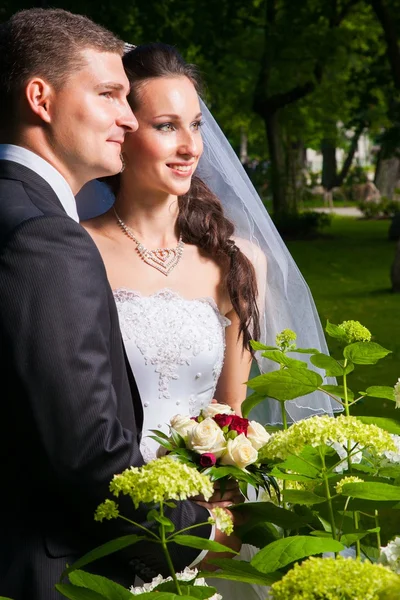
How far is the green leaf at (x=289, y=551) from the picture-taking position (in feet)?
5.15

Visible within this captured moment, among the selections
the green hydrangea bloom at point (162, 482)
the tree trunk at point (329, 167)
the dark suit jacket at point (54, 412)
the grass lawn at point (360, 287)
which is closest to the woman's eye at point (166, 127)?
the dark suit jacket at point (54, 412)

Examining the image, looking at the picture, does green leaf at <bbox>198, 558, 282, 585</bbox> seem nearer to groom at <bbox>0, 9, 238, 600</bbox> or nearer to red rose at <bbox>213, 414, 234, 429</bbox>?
groom at <bbox>0, 9, 238, 600</bbox>

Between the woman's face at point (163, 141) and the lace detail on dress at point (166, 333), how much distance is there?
1.47 ft

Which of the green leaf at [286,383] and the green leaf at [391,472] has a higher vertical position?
the green leaf at [286,383]

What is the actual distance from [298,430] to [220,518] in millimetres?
250

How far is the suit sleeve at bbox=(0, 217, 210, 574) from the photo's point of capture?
202 cm

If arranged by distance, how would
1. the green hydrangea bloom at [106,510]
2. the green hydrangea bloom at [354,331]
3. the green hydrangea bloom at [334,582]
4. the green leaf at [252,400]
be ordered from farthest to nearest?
the green leaf at [252,400]
the green hydrangea bloom at [354,331]
the green hydrangea bloom at [106,510]
the green hydrangea bloom at [334,582]

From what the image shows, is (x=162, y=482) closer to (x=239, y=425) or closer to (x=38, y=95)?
(x=239, y=425)

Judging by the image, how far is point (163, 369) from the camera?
146 inches

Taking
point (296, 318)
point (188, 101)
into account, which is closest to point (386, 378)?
point (296, 318)

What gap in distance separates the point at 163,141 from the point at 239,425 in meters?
1.50

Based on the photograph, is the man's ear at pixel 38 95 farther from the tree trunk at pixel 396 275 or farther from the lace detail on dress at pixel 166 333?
the tree trunk at pixel 396 275

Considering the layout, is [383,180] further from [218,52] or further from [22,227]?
[22,227]

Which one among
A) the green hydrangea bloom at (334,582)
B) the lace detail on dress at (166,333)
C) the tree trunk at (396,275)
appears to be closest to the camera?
the green hydrangea bloom at (334,582)
